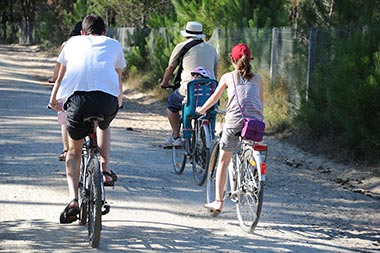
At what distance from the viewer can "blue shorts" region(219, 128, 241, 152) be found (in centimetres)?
775

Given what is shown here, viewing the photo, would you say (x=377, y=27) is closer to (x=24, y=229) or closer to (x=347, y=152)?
(x=347, y=152)

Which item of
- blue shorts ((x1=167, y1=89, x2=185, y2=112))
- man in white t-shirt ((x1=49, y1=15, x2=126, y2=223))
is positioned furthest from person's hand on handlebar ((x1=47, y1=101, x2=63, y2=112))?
blue shorts ((x1=167, y1=89, x2=185, y2=112))

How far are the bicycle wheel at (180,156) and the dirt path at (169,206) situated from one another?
0.56 ft

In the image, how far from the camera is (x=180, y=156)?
35.2 feet

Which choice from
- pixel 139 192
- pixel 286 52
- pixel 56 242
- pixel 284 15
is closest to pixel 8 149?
pixel 139 192

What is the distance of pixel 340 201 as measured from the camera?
9.49m

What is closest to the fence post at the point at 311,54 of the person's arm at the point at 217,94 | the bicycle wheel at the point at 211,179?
the bicycle wheel at the point at 211,179

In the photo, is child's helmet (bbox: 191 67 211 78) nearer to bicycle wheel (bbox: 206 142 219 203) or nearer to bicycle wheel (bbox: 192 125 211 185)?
bicycle wheel (bbox: 192 125 211 185)

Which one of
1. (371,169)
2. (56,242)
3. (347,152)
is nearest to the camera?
(56,242)

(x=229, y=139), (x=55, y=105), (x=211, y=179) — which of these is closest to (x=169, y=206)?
(x=211, y=179)

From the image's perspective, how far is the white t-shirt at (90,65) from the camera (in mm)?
6652

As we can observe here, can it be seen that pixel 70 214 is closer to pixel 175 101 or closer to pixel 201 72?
pixel 201 72

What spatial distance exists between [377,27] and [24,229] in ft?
22.3

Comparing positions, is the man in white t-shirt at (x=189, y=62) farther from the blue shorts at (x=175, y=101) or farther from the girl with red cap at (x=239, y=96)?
the girl with red cap at (x=239, y=96)
